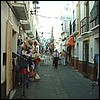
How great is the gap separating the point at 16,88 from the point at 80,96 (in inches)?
142

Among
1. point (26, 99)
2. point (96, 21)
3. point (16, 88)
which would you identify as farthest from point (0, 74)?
point (96, 21)

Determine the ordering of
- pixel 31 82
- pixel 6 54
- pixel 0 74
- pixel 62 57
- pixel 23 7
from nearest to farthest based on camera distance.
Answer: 1. pixel 0 74
2. pixel 6 54
3. pixel 23 7
4. pixel 31 82
5. pixel 62 57

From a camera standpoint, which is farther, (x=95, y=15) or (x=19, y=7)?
(x=95, y=15)

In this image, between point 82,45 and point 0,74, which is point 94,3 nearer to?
point 82,45

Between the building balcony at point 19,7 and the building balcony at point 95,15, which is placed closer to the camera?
the building balcony at point 19,7

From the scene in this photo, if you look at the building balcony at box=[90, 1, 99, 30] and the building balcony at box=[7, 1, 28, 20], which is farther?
the building balcony at box=[90, 1, 99, 30]

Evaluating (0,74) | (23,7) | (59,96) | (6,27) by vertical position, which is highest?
(23,7)

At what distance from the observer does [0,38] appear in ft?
29.4

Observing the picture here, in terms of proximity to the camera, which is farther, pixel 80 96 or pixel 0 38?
pixel 80 96

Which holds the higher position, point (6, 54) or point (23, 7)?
point (23, 7)

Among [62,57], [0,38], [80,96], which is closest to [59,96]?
[80,96]

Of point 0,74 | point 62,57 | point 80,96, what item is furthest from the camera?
point 62,57

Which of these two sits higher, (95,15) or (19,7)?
(95,15)

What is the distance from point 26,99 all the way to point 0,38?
2.80 meters
